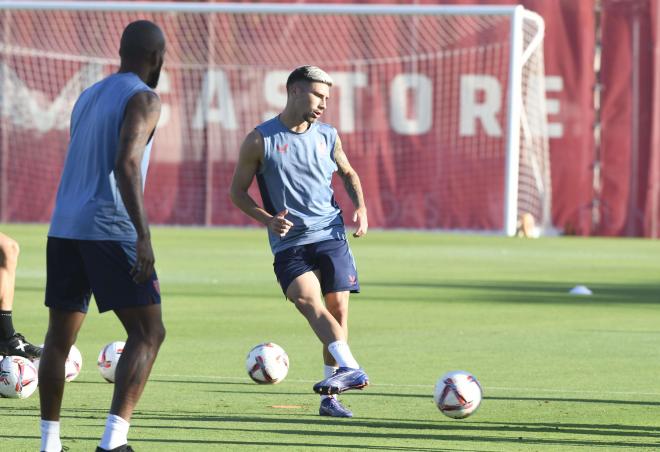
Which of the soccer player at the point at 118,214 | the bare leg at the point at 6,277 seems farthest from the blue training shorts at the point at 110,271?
the bare leg at the point at 6,277

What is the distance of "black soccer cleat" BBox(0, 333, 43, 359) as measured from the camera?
1096 cm

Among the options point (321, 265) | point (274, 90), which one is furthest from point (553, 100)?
point (321, 265)

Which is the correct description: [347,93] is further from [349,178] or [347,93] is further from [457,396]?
[457,396]

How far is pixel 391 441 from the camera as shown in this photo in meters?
7.86

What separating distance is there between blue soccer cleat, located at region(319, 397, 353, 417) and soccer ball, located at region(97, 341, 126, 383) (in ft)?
5.83

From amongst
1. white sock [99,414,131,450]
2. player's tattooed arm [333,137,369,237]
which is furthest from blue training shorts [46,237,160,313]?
player's tattooed arm [333,137,369,237]

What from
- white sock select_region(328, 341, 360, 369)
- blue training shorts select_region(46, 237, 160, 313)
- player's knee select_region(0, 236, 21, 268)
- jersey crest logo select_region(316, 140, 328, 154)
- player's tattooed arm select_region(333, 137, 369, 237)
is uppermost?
jersey crest logo select_region(316, 140, 328, 154)

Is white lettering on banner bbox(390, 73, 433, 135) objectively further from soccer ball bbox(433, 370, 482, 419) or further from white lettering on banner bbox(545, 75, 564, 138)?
soccer ball bbox(433, 370, 482, 419)

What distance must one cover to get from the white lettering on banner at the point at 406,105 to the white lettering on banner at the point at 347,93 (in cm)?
80

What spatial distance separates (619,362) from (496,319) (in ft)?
12.6

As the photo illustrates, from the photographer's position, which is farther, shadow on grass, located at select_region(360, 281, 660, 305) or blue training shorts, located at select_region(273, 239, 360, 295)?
shadow on grass, located at select_region(360, 281, 660, 305)

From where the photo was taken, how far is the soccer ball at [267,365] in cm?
1009

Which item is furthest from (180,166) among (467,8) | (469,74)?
(467,8)

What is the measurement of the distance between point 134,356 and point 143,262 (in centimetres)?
47
